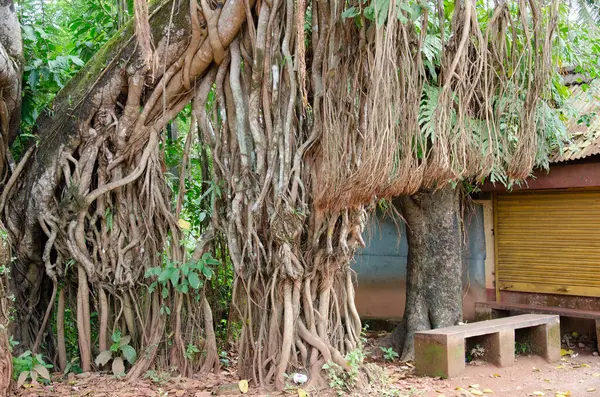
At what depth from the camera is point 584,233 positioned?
7.03 m

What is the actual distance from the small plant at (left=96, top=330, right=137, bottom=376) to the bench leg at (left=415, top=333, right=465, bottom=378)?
95.3 inches

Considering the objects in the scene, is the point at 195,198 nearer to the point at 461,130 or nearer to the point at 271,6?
the point at 271,6

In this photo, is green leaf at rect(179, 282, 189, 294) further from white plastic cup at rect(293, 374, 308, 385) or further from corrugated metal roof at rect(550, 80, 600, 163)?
corrugated metal roof at rect(550, 80, 600, 163)

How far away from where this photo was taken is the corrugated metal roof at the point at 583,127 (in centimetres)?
655

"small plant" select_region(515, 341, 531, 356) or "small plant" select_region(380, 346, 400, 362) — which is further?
"small plant" select_region(515, 341, 531, 356)

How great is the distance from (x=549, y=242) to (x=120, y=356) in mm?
4844

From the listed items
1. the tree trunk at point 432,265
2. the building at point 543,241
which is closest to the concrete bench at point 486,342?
the tree trunk at point 432,265

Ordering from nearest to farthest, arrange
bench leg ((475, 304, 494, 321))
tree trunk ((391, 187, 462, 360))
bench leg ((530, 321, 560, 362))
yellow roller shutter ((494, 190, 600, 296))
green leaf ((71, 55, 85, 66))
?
green leaf ((71, 55, 85, 66))
bench leg ((530, 321, 560, 362))
tree trunk ((391, 187, 462, 360))
yellow roller shutter ((494, 190, 600, 296))
bench leg ((475, 304, 494, 321))

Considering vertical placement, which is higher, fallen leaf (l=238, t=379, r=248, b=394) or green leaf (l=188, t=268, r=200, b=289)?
green leaf (l=188, t=268, r=200, b=289)

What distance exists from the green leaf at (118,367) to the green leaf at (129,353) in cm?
6

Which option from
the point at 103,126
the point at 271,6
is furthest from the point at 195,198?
the point at 271,6

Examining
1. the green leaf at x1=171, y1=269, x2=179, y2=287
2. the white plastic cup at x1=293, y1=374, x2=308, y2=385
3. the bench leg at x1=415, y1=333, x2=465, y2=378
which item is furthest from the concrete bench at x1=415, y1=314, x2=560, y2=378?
the green leaf at x1=171, y1=269, x2=179, y2=287

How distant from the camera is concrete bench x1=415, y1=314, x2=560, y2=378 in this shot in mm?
5461

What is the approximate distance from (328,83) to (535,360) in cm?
373
